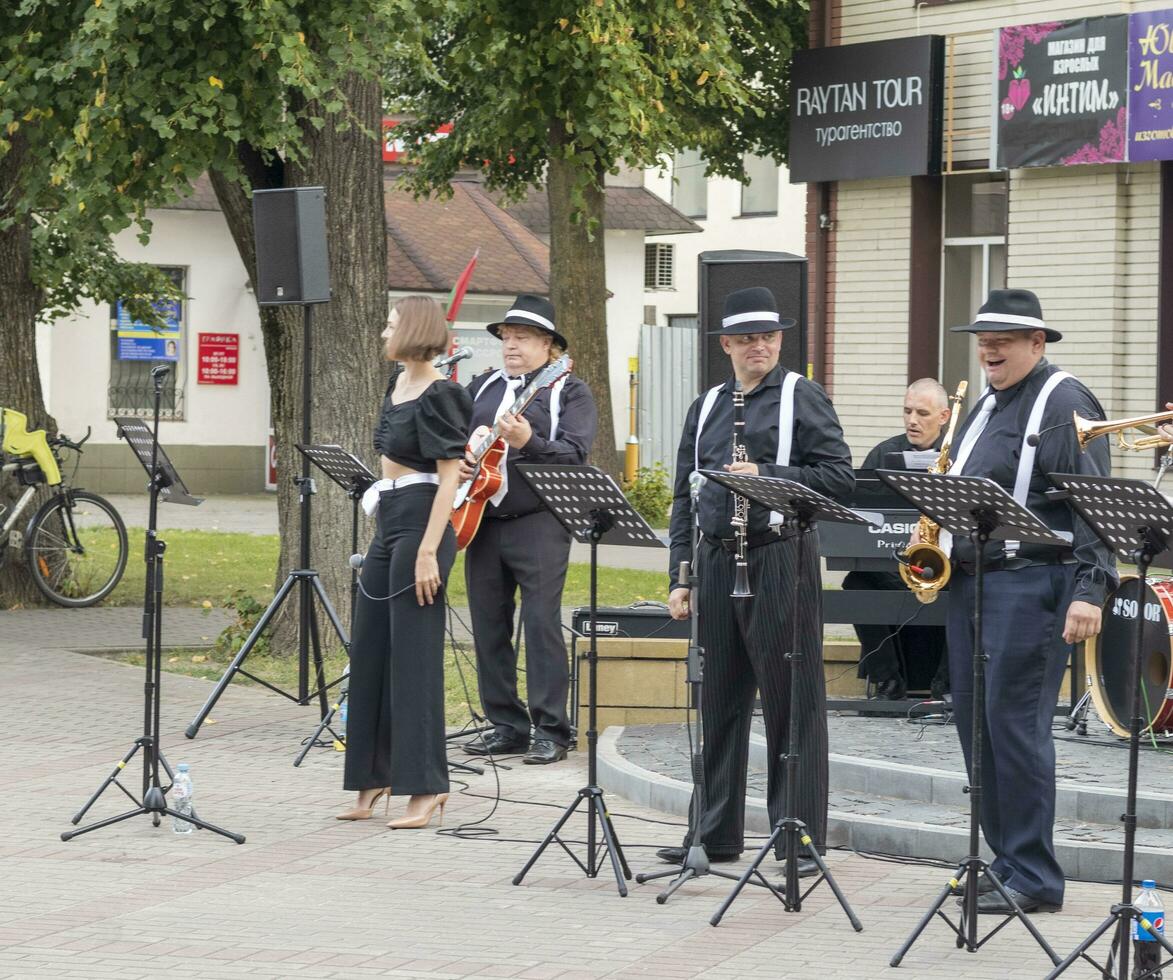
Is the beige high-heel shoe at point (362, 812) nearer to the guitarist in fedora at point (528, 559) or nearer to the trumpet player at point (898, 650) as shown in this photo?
the guitarist in fedora at point (528, 559)

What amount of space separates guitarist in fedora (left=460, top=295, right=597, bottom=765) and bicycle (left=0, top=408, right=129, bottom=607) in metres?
6.19

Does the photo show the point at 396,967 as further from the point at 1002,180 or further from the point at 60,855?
the point at 1002,180

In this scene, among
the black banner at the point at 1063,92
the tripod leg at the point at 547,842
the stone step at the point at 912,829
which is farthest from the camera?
the black banner at the point at 1063,92

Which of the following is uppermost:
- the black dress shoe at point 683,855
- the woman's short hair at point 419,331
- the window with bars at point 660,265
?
the window with bars at point 660,265

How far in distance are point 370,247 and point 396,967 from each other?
6704 millimetres

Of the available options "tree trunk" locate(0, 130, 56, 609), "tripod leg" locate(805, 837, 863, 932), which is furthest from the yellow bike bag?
"tripod leg" locate(805, 837, 863, 932)

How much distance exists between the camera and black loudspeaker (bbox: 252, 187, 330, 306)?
1009 centimetres

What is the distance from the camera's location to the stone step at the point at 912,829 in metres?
7.23

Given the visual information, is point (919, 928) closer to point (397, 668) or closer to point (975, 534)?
point (975, 534)

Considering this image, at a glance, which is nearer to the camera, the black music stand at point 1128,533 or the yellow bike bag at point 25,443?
the black music stand at point 1128,533

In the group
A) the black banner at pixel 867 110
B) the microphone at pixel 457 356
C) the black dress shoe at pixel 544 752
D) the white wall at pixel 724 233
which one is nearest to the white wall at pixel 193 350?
the white wall at pixel 724 233

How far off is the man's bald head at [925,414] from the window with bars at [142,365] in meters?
19.9

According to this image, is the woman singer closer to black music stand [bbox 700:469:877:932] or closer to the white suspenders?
the white suspenders

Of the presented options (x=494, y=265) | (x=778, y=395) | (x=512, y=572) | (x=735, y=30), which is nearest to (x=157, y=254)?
(x=494, y=265)
